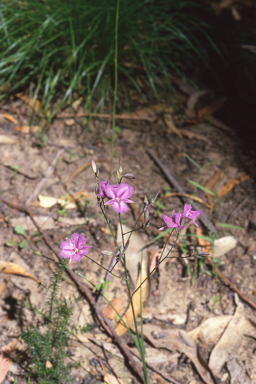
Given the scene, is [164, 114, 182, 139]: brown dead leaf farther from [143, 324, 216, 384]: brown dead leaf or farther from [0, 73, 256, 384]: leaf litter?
[143, 324, 216, 384]: brown dead leaf

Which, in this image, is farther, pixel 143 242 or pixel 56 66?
pixel 56 66

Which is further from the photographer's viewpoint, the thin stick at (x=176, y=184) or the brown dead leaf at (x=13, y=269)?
the thin stick at (x=176, y=184)

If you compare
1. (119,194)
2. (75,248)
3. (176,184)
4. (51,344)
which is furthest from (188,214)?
(176,184)

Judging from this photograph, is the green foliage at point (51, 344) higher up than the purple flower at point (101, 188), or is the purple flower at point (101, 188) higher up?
the purple flower at point (101, 188)

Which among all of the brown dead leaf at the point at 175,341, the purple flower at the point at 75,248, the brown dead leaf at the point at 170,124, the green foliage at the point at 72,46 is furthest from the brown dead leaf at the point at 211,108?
the purple flower at the point at 75,248

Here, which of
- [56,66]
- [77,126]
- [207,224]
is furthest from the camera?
[56,66]

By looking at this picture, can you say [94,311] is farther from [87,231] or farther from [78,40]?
[78,40]

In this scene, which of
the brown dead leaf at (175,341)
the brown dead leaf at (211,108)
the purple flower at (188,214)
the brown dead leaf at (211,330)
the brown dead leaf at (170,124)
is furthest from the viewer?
the brown dead leaf at (211,108)

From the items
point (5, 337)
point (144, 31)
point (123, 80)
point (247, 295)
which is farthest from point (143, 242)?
point (144, 31)

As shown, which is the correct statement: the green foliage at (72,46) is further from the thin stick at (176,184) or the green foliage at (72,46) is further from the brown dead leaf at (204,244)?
the brown dead leaf at (204,244)
